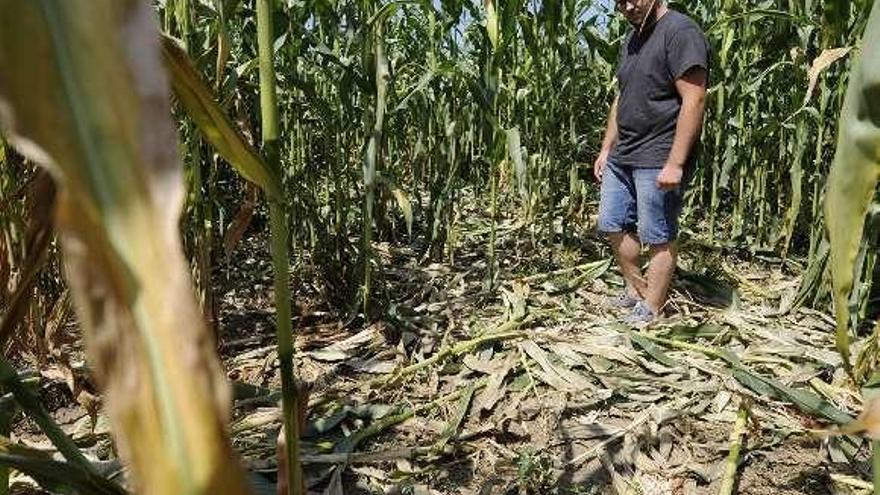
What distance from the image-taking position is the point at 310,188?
138 inches

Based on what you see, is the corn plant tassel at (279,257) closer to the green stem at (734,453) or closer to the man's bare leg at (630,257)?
the green stem at (734,453)

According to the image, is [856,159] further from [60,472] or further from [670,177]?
[670,177]

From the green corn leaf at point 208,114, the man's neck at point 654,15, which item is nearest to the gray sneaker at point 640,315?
the man's neck at point 654,15

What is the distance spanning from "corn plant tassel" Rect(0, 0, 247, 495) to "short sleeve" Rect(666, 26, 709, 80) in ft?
9.20

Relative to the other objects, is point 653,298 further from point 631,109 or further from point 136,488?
point 136,488

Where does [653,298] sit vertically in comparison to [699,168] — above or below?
below

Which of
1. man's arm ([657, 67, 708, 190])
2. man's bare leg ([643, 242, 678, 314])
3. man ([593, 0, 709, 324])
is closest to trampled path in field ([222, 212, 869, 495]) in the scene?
man's bare leg ([643, 242, 678, 314])

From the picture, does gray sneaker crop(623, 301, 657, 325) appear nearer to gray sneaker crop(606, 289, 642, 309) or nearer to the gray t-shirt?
gray sneaker crop(606, 289, 642, 309)

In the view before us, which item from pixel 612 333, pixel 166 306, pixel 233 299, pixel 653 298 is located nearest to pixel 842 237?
pixel 166 306

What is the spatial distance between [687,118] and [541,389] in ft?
3.82

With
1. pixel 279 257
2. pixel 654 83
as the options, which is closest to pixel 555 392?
pixel 654 83

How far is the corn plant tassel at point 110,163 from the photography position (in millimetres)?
288

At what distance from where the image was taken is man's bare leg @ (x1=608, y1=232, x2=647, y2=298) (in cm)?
335

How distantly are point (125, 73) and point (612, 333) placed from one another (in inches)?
111
